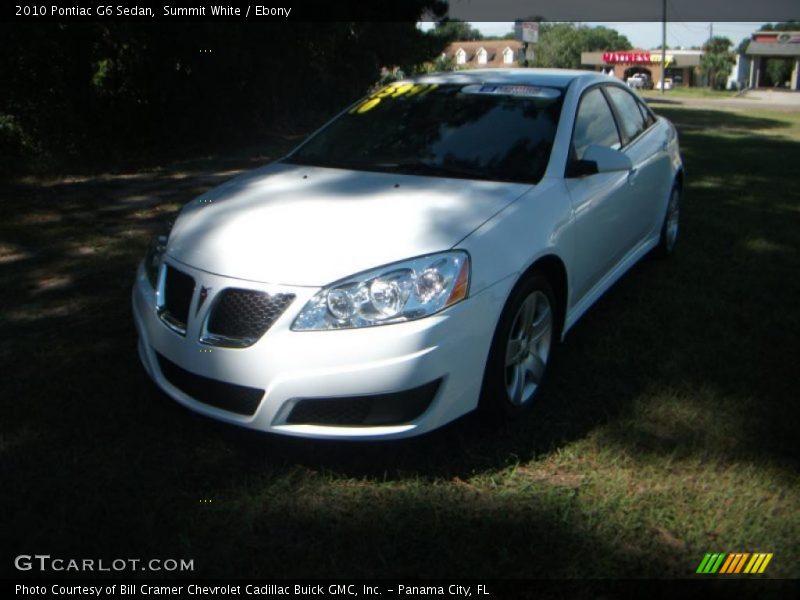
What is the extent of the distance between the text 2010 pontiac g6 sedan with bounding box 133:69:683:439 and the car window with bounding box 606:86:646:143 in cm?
58

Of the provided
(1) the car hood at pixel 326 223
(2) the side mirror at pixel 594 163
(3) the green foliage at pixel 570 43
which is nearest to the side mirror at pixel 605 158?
(2) the side mirror at pixel 594 163

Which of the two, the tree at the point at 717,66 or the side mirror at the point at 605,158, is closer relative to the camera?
the side mirror at the point at 605,158

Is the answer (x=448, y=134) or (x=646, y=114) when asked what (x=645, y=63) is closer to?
(x=646, y=114)

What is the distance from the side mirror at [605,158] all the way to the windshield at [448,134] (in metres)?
0.21

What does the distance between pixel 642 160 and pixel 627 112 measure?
0.42 m

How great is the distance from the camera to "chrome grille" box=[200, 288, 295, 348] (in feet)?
9.06

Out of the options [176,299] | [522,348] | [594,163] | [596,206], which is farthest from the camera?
[596,206]

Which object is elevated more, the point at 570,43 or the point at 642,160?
the point at 570,43

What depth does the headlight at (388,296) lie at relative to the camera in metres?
2.72

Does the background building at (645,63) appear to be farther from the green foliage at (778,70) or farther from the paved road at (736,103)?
the paved road at (736,103)

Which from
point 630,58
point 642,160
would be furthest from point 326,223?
point 630,58

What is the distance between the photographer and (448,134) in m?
3.97

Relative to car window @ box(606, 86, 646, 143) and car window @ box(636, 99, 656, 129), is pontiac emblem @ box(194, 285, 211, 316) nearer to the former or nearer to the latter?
car window @ box(606, 86, 646, 143)

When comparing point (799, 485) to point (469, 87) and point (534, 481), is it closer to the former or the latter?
point (534, 481)
